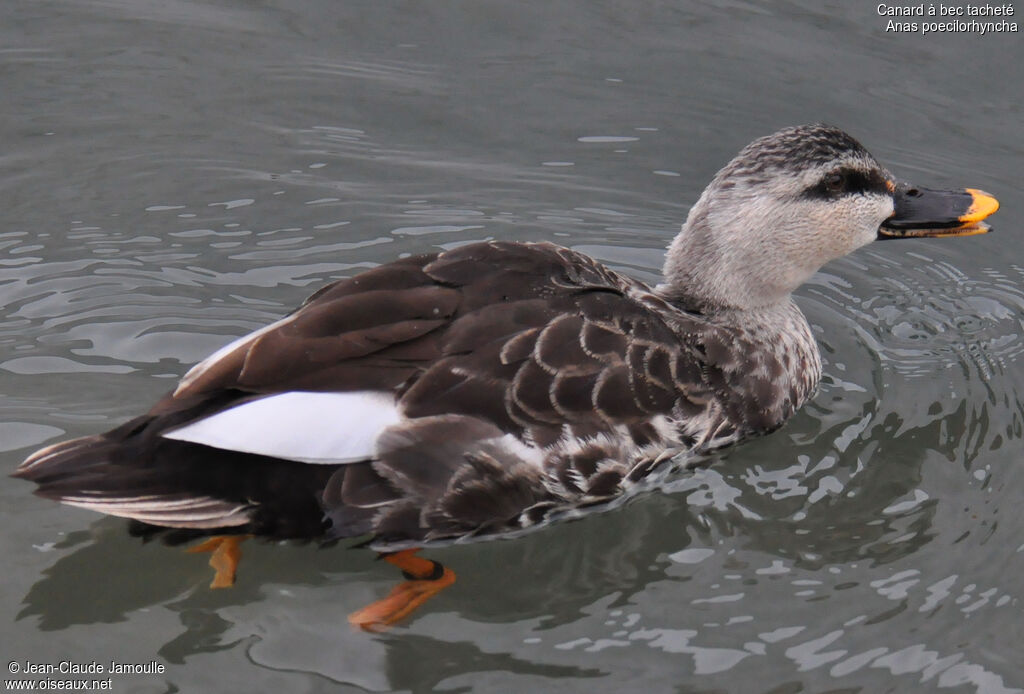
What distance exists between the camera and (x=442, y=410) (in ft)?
16.8

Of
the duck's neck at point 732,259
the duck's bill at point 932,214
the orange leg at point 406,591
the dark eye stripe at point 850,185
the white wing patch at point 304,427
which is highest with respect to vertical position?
the dark eye stripe at point 850,185

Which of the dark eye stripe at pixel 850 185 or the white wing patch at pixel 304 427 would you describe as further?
the dark eye stripe at pixel 850 185

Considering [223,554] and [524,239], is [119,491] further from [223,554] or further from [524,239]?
[524,239]

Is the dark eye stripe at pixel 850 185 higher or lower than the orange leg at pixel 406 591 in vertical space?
higher

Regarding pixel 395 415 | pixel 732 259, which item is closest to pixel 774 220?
pixel 732 259

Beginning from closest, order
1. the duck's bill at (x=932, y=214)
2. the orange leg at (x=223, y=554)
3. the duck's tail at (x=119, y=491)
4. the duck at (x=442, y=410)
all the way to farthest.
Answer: the duck's tail at (x=119, y=491), the duck at (x=442, y=410), the orange leg at (x=223, y=554), the duck's bill at (x=932, y=214)

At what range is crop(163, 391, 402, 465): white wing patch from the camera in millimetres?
4871

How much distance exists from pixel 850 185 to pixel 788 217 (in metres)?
0.32

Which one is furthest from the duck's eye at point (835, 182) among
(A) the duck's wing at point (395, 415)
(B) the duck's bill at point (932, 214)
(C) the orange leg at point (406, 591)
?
(C) the orange leg at point (406, 591)

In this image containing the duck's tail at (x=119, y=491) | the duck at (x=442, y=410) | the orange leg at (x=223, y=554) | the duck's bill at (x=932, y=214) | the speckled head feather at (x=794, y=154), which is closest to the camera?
the duck's tail at (x=119, y=491)

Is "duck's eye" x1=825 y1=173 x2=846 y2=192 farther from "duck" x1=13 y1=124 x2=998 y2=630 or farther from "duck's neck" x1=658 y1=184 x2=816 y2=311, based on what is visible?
"duck's neck" x1=658 y1=184 x2=816 y2=311

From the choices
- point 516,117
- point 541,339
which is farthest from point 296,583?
point 516,117

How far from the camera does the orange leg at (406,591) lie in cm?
500

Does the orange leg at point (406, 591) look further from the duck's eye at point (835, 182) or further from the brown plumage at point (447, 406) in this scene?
the duck's eye at point (835, 182)
